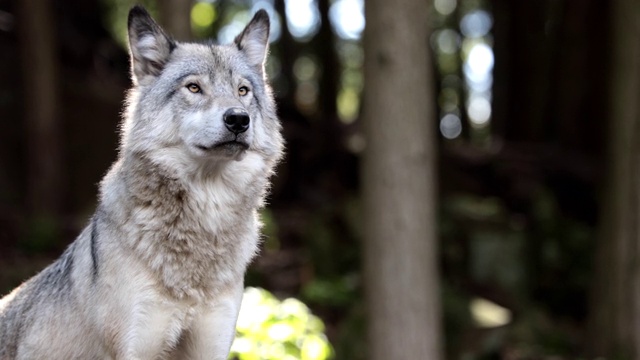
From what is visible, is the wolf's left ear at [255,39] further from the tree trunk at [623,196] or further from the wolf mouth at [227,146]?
the tree trunk at [623,196]

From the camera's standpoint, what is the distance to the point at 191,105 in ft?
15.9

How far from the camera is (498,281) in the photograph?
41.5 feet

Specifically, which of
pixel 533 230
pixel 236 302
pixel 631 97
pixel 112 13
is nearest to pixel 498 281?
pixel 533 230

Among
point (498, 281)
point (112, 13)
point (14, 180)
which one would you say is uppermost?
point (112, 13)

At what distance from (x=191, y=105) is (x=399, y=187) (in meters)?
4.00

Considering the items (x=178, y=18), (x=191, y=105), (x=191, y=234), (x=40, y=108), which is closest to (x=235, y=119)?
(x=191, y=105)

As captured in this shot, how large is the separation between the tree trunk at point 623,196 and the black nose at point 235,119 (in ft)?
21.6

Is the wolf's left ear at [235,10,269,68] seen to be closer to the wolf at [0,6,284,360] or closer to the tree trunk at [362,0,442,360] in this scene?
the wolf at [0,6,284,360]

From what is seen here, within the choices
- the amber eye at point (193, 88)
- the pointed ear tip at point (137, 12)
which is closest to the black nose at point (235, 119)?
the amber eye at point (193, 88)

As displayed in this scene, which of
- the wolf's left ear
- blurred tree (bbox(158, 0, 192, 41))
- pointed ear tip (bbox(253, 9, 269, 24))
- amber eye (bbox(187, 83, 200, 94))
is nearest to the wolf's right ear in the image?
amber eye (bbox(187, 83, 200, 94))

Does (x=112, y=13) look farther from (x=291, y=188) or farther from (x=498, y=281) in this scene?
(x=498, y=281)

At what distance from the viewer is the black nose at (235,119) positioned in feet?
15.3

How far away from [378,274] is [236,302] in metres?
4.14

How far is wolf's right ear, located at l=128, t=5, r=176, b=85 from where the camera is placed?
4.91m
